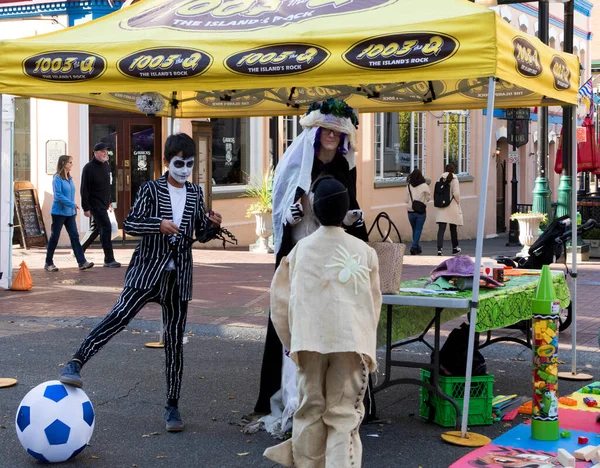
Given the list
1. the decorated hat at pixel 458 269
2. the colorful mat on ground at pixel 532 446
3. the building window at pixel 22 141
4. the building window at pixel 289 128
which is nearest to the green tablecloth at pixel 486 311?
the decorated hat at pixel 458 269

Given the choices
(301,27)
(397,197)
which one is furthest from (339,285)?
(397,197)

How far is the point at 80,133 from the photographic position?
18.6 m

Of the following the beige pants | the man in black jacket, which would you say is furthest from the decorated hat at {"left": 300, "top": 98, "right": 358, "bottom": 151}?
the man in black jacket

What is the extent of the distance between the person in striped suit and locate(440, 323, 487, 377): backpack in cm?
175

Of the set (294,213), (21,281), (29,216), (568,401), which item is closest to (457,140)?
(29,216)

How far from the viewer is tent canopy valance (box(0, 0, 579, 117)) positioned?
5906 millimetres

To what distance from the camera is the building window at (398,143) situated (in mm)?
23469

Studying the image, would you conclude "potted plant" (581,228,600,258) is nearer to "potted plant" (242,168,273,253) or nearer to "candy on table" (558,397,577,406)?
"potted plant" (242,168,273,253)

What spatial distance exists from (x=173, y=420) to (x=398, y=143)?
1872 centimetres

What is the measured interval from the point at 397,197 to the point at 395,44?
58.7 ft

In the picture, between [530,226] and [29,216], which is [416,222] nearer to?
[530,226]

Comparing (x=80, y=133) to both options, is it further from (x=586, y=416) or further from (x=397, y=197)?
(x=586, y=416)

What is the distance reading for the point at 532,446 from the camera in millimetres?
5844

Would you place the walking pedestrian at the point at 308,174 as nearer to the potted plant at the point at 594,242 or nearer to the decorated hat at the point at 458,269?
the decorated hat at the point at 458,269
